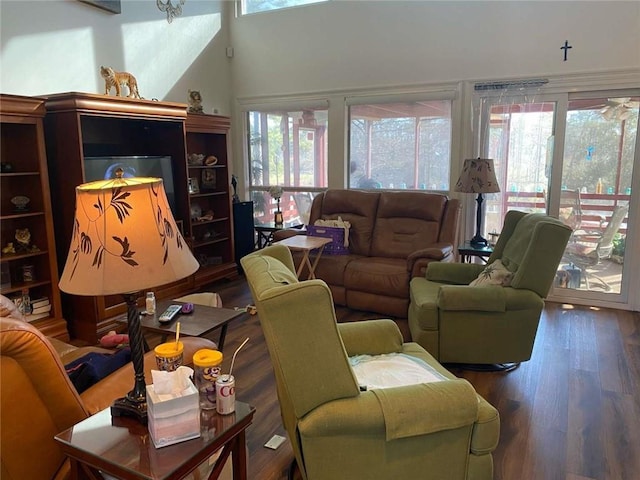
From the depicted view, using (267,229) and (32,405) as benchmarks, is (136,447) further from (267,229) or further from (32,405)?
(267,229)

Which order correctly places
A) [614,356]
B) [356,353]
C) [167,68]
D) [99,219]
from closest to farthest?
1. [99,219]
2. [356,353]
3. [614,356]
4. [167,68]

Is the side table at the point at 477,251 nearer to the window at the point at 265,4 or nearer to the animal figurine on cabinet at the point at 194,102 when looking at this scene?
the animal figurine on cabinet at the point at 194,102

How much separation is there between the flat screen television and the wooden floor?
160 cm

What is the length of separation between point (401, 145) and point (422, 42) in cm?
106

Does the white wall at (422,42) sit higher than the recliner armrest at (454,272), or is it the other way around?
the white wall at (422,42)

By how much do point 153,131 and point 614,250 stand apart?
4602 millimetres

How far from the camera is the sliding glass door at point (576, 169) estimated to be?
4152 millimetres

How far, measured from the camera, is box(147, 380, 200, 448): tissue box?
1312mm

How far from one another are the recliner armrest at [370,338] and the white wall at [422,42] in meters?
3.24

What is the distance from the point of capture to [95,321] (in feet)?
11.7

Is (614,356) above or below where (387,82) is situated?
below

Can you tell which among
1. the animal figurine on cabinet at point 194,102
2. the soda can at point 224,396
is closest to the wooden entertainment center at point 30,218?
the animal figurine on cabinet at point 194,102

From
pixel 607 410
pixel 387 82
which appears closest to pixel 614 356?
pixel 607 410

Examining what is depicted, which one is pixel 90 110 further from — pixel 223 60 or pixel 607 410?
pixel 607 410
